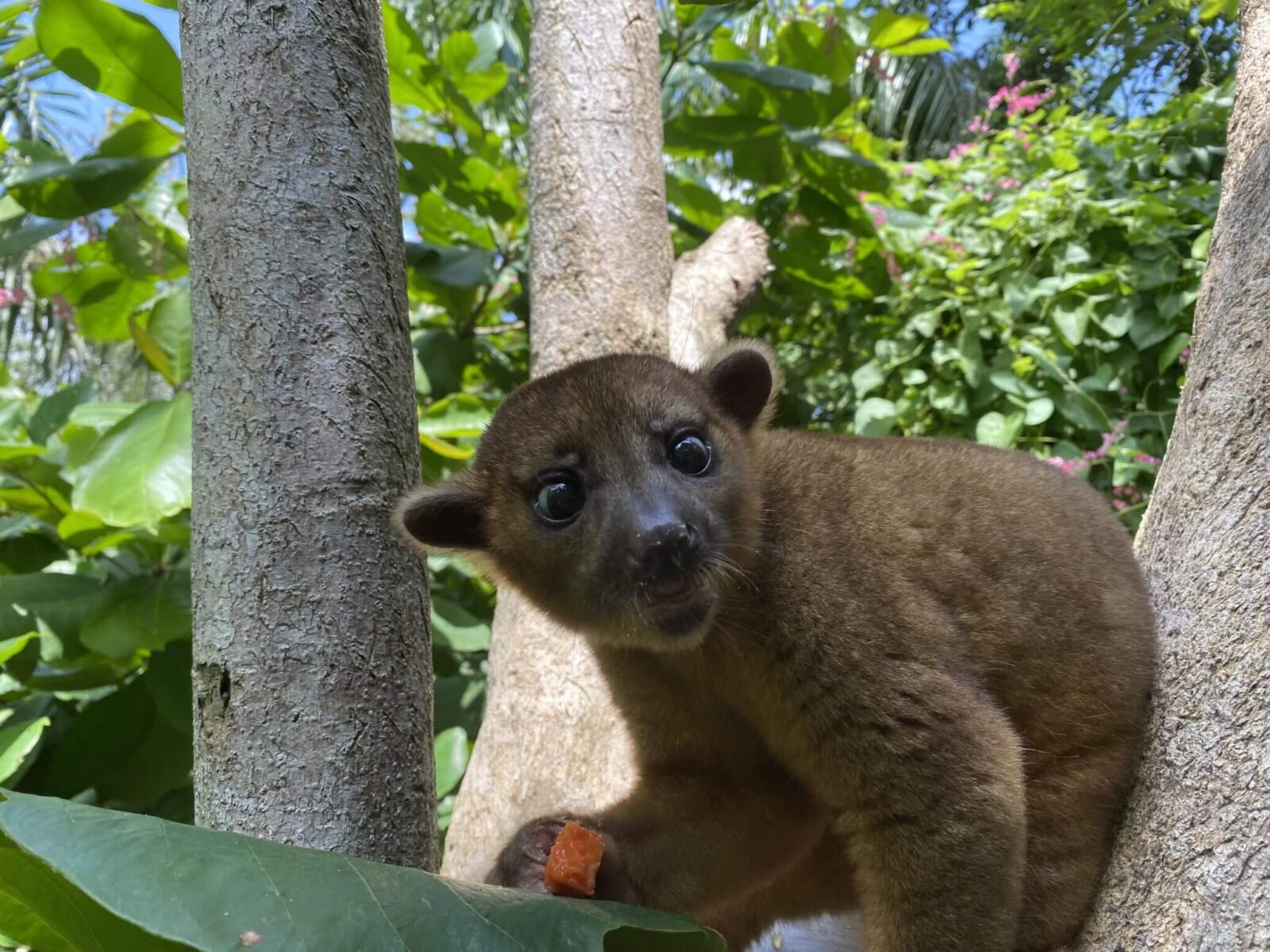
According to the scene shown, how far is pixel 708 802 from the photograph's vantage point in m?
2.56

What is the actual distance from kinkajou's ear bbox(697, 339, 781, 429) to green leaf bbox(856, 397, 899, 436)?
2.21 metres

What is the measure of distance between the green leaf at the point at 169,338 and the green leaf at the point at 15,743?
1.47 m

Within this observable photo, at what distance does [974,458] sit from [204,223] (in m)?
1.99

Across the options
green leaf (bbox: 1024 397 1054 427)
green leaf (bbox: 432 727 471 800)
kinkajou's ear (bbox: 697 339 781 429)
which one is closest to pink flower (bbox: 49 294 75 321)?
green leaf (bbox: 432 727 471 800)

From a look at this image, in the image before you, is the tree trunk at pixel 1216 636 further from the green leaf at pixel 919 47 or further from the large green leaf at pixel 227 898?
the green leaf at pixel 919 47

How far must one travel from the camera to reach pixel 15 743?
247 centimetres

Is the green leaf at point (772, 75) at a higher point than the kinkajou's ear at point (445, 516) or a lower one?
higher

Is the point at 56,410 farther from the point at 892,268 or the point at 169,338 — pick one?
the point at 892,268

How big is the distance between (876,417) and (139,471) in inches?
132

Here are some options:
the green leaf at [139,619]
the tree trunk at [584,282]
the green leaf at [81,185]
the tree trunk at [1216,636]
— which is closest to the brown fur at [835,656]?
the tree trunk at [1216,636]

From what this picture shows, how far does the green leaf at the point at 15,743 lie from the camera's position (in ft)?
7.89

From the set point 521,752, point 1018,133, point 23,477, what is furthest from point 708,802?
point 1018,133

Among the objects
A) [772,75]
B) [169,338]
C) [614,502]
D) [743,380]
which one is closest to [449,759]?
[614,502]

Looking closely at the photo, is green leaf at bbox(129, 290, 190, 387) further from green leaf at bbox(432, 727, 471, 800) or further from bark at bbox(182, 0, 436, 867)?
bark at bbox(182, 0, 436, 867)
